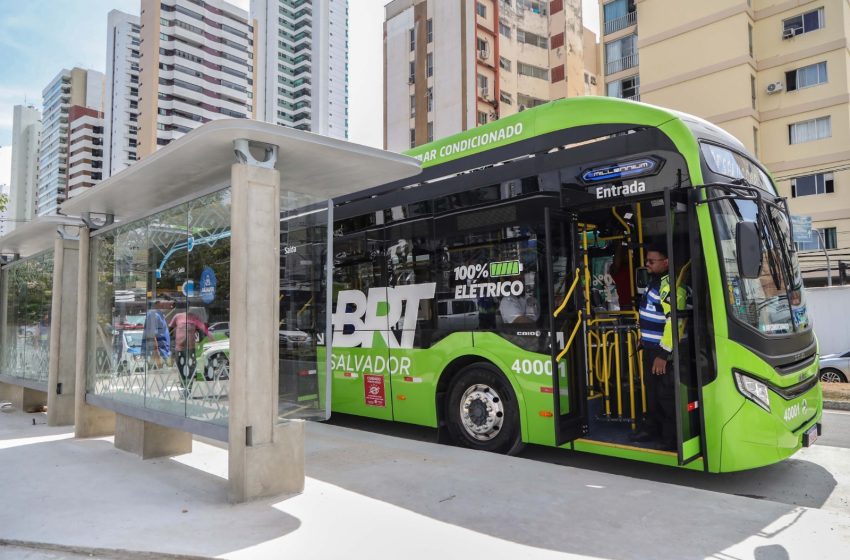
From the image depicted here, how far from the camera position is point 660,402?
586cm

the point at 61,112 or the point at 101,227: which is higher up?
the point at 61,112

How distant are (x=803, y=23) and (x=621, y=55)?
10682mm

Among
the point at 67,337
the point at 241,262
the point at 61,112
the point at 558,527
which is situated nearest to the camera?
the point at 558,527

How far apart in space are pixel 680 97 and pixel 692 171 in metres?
32.0

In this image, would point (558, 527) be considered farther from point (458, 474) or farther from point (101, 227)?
point (101, 227)

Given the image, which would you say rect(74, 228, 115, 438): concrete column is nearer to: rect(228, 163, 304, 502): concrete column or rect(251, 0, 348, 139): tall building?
rect(228, 163, 304, 502): concrete column

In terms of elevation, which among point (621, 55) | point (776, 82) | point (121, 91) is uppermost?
point (121, 91)

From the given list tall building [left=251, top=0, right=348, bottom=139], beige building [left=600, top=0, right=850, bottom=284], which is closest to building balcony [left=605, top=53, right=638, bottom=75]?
beige building [left=600, top=0, right=850, bottom=284]

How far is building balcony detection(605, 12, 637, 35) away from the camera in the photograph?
127 feet

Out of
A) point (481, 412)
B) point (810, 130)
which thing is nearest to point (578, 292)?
point (481, 412)

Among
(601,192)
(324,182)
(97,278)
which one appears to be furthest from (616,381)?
(97,278)

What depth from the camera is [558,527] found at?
4.36 meters

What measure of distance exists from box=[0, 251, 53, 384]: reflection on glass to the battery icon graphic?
7219 millimetres

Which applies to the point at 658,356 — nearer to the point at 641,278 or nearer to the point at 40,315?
the point at 641,278
